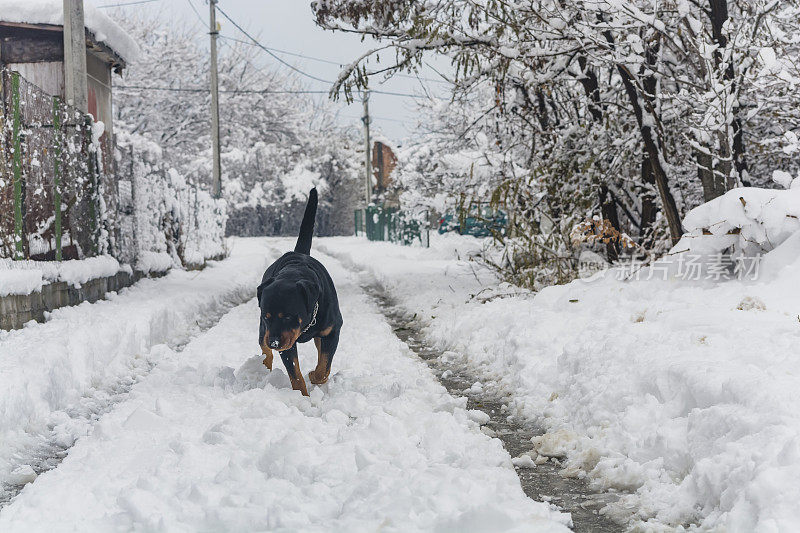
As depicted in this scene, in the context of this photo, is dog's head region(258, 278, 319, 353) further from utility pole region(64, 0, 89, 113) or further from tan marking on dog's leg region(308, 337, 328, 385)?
utility pole region(64, 0, 89, 113)

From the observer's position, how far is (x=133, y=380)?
20.8 ft

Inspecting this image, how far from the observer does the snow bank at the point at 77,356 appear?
4.65 metres

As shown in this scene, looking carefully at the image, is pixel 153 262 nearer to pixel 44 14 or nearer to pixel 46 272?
pixel 44 14

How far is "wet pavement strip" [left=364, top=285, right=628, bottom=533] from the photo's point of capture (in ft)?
10.9

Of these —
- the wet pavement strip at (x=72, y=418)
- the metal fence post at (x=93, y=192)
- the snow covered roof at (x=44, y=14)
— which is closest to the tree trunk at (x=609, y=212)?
the wet pavement strip at (x=72, y=418)

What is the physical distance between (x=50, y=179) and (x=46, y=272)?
1302 millimetres

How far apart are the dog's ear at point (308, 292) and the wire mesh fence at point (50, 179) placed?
4299 millimetres

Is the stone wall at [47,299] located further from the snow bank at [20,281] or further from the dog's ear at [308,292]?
the dog's ear at [308,292]

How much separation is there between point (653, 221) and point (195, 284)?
8.05m

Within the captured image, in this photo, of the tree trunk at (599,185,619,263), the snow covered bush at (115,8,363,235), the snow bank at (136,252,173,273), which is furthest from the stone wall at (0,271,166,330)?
the snow covered bush at (115,8,363,235)

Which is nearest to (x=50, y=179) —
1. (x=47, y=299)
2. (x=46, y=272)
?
(x=46, y=272)

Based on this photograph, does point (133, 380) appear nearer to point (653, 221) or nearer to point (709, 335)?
point (709, 335)

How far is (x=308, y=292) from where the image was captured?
16.6 ft

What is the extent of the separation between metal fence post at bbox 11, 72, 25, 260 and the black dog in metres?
3.57
